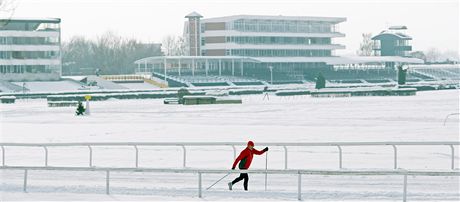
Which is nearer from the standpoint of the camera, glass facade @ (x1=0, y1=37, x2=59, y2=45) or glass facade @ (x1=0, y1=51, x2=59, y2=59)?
glass facade @ (x1=0, y1=51, x2=59, y2=59)

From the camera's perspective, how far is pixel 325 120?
37094 millimetres

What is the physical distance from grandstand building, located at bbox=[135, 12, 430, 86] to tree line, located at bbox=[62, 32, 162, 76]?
18648 millimetres

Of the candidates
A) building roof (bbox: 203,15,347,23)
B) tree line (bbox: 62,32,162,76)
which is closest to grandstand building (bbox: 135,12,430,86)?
building roof (bbox: 203,15,347,23)

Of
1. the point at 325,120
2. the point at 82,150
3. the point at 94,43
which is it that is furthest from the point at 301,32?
the point at 82,150

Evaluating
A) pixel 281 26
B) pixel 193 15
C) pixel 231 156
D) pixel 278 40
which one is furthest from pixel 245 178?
pixel 281 26

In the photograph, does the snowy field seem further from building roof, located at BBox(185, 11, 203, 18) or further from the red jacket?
building roof, located at BBox(185, 11, 203, 18)

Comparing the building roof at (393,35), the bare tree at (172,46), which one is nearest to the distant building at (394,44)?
the building roof at (393,35)

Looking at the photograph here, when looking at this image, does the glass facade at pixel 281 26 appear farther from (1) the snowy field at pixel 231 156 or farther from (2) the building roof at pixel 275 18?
(1) the snowy field at pixel 231 156

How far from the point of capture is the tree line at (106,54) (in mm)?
144875

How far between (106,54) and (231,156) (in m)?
126

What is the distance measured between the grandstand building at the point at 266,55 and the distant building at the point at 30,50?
10.9m

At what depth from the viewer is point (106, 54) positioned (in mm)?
145375

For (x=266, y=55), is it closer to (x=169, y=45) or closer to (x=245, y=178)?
(x=169, y=45)

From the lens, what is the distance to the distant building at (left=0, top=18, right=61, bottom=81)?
4232 inches
